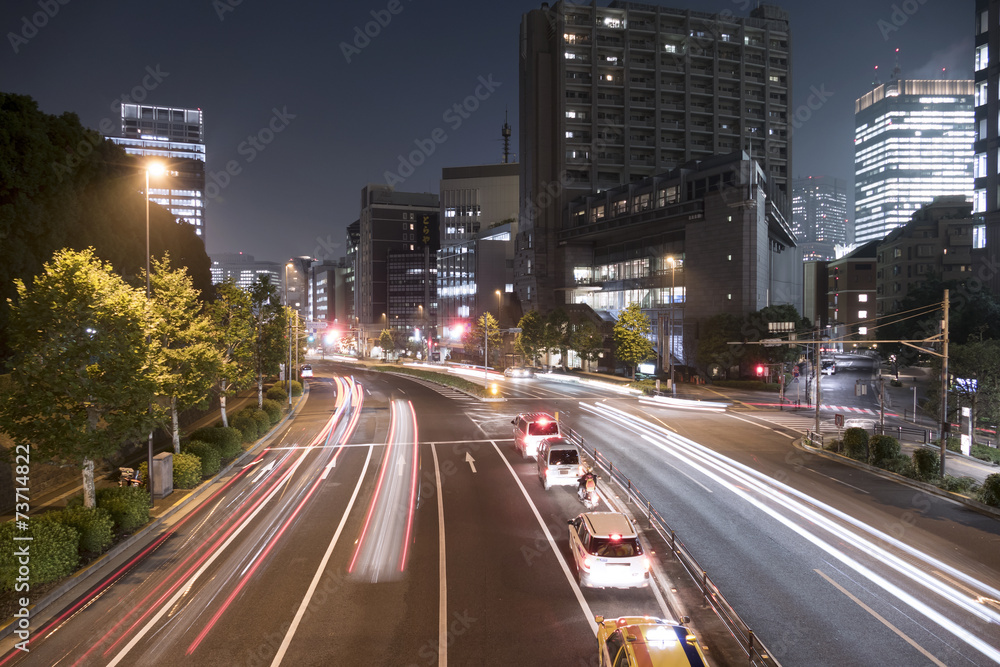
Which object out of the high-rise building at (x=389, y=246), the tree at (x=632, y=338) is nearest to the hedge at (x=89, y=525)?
the tree at (x=632, y=338)

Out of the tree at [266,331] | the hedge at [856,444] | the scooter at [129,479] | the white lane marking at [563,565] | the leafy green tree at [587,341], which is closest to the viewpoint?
the white lane marking at [563,565]

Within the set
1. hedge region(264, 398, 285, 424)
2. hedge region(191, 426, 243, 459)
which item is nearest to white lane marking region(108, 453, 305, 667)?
hedge region(191, 426, 243, 459)

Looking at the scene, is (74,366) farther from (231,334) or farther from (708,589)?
(708,589)

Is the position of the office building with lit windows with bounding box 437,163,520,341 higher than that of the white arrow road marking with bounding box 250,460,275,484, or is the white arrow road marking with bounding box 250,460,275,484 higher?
the office building with lit windows with bounding box 437,163,520,341

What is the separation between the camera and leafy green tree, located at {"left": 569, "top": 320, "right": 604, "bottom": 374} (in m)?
68.2

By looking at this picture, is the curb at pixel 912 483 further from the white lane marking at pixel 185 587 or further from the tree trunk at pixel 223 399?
the tree trunk at pixel 223 399

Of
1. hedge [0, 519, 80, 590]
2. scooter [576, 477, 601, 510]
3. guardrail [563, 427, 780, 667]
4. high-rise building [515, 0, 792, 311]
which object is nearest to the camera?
guardrail [563, 427, 780, 667]

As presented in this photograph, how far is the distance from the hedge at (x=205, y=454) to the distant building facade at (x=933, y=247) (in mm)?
114317

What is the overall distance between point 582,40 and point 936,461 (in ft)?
289

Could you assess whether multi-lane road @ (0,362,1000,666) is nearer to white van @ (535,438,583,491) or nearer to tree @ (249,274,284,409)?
white van @ (535,438,583,491)

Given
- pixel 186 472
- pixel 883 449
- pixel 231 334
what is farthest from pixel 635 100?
pixel 186 472

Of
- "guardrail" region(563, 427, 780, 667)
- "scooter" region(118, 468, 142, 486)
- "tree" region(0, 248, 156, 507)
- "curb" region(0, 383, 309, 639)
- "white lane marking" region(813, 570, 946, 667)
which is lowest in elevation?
"white lane marking" region(813, 570, 946, 667)

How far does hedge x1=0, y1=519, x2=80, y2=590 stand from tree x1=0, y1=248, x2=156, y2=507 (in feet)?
8.11

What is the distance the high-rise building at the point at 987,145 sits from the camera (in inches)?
2387
